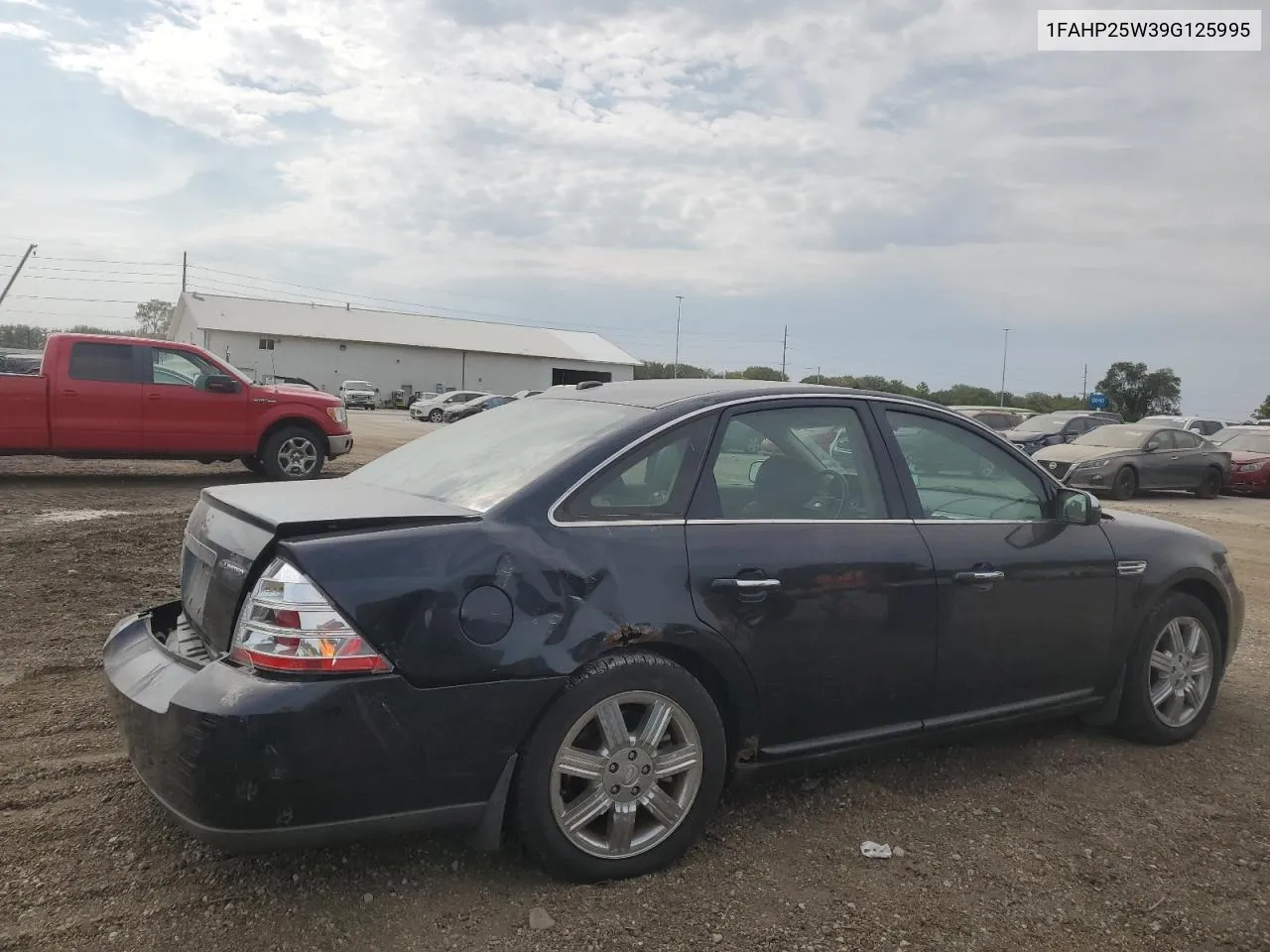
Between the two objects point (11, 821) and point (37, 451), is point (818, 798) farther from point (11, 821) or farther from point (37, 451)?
point (37, 451)

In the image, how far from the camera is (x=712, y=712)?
10.8 feet

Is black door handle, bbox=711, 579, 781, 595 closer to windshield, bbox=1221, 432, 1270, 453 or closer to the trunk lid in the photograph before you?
the trunk lid

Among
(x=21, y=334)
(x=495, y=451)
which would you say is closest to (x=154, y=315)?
(x=21, y=334)

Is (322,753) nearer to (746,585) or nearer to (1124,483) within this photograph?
(746,585)

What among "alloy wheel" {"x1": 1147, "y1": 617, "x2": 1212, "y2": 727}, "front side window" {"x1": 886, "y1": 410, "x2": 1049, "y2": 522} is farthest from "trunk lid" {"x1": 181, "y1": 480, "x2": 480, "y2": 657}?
"alloy wheel" {"x1": 1147, "y1": 617, "x2": 1212, "y2": 727}

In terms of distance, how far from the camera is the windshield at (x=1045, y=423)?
24.8 metres

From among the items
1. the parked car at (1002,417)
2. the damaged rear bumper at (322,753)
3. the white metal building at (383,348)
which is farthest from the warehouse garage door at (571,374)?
the damaged rear bumper at (322,753)

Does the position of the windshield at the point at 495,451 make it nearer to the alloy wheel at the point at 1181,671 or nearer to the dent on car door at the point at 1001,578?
the dent on car door at the point at 1001,578

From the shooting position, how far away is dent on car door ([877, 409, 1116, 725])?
12.8 feet

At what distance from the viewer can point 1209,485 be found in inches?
773

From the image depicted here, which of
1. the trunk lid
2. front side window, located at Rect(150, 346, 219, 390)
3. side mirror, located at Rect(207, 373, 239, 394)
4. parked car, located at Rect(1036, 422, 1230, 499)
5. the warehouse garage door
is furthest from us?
the warehouse garage door

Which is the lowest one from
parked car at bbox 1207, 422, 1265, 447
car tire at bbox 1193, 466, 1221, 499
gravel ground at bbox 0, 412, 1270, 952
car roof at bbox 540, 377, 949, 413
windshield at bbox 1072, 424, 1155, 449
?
gravel ground at bbox 0, 412, 1270, 952

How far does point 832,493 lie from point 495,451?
Answer: 4.12 feet

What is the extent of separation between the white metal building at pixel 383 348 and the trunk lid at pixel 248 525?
192 feet
